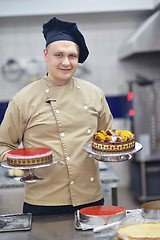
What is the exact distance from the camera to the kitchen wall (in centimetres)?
487

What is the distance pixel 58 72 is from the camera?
6.08 feet

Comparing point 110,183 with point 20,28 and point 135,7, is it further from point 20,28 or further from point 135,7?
point 20,28

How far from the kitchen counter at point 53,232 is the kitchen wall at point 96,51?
11.0 ft

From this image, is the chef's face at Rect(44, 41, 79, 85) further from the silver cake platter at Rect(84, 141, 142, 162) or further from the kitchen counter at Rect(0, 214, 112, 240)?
the kitchen counter at Rect(0, 214, 112, 240)

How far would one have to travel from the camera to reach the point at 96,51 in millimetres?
5008

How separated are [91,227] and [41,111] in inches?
25.4

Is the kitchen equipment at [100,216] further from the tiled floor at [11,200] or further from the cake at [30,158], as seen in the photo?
the tiled floor at [11,200]

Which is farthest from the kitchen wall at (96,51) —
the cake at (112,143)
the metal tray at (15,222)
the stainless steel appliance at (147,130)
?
the metal tray at (15,222)

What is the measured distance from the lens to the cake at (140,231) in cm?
138

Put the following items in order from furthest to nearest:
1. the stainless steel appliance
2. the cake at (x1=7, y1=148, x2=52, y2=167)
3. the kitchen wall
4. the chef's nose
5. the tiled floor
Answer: the kitchen wall < the stainless steel appliance < the tiled floor < the chef's nose < the cake at (x1=7, y1=148, x2=52, y2=167)

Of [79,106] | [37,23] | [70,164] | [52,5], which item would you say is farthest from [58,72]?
[37,23]

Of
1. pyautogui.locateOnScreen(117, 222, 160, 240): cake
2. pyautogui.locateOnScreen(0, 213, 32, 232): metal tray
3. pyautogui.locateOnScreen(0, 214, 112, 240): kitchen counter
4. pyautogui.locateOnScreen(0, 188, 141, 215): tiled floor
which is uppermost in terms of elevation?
pyautogui.locateOnScreen(117, 222, 160, 240): cake

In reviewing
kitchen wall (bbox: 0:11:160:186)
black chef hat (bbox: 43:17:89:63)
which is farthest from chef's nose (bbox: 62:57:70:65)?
kitchen wall (bbox: 0:11:160:186)

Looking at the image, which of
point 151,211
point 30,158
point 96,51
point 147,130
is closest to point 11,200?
point 30,158
